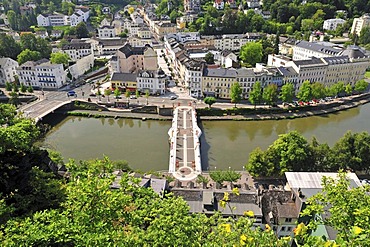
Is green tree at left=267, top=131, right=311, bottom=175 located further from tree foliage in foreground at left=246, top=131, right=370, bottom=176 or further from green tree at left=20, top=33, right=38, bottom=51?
green tree at left=20, top=33, right=38, bottom=51

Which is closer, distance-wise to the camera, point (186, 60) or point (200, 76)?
point (200, 76)

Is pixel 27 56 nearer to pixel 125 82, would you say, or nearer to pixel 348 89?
pixel 125 82

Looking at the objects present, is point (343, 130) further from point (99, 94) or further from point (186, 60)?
point (99, 94)

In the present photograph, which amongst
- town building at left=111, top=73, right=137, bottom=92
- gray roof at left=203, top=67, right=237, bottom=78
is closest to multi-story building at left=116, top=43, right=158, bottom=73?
town building at left=111, top=73, right=137, bottom=92

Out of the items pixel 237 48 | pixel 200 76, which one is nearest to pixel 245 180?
pixel 200 76

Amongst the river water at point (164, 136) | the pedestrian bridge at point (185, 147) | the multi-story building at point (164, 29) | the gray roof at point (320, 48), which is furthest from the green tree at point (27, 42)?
the gray roof at point (320, 48)

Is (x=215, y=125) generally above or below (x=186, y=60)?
Answer: below
